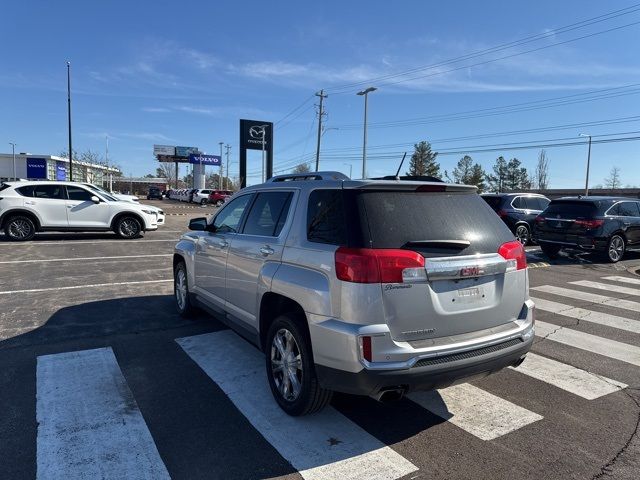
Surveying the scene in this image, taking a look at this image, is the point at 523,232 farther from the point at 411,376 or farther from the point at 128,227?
the point at 411,376

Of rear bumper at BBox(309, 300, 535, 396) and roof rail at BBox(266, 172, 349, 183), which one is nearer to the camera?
rear bumper at BBox(309, 300, 535, 396)

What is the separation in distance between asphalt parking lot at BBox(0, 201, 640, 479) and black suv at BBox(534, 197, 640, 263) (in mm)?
6267

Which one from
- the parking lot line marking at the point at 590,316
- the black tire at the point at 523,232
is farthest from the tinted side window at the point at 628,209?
the parking lot line marking at the point at 590,316

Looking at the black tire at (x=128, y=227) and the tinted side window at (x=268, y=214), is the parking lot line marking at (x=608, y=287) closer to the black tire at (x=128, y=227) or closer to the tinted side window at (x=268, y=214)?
the tinted side window at (x=268, y=214)

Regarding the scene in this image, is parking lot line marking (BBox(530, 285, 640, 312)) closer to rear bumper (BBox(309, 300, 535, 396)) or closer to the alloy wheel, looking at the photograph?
rear bumper (BBox(309, 300, 535, 396))

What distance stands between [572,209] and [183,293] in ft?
34.6

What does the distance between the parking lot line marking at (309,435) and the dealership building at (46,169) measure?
227 feet

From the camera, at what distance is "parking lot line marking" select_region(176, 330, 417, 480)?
118 inches

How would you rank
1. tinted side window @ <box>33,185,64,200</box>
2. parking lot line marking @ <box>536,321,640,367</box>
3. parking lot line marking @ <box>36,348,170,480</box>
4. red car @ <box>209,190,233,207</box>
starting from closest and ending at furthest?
parking lot line marking @ <box>36,348,170,480</box> → parking lot line marking @ <box>536,321,640,367</box> → tinted side window @ <box>33,185,64,200</box> → red car @ <box>209,190,233,207</box>

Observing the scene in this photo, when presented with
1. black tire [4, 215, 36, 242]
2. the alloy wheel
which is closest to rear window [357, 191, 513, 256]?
the alloy wheel

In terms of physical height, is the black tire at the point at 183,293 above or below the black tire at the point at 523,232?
below

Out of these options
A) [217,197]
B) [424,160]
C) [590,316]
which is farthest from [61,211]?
[424,160]

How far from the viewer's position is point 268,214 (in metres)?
4.33

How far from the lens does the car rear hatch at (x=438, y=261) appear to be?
10.1ft
